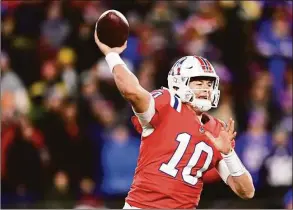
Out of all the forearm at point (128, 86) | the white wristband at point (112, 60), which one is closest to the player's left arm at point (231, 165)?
the forearm at point (128, 86)

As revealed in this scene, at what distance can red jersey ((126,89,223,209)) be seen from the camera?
5.21m

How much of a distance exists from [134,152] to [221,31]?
2.49 m

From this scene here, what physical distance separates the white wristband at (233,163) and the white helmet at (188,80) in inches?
12.8

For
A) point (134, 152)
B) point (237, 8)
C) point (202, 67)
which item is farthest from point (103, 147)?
point (202, 67)

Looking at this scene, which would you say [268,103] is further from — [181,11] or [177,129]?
[177,129]

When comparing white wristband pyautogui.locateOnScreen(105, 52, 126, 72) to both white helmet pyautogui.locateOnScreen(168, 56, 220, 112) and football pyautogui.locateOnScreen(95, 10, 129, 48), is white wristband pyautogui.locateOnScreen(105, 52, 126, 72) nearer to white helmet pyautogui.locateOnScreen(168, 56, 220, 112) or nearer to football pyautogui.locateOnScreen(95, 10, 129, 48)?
football pyautogui.locateOnScreen(95, 10, 129, 48)

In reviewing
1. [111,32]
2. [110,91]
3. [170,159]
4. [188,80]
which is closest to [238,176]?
[170,159]

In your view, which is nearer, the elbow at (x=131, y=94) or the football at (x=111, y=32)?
the elbow at (x=131, y=94)

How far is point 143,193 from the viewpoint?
529 cm

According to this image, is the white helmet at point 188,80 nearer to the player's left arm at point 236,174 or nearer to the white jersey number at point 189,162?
the white jersey number at point 189,162

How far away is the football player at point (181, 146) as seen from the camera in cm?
520

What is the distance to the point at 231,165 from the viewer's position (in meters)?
5.32

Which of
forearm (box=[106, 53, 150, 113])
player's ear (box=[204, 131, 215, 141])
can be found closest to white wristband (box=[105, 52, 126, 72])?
forearm (box=[106, 53, 150, 113])

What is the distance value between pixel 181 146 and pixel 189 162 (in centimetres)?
12
